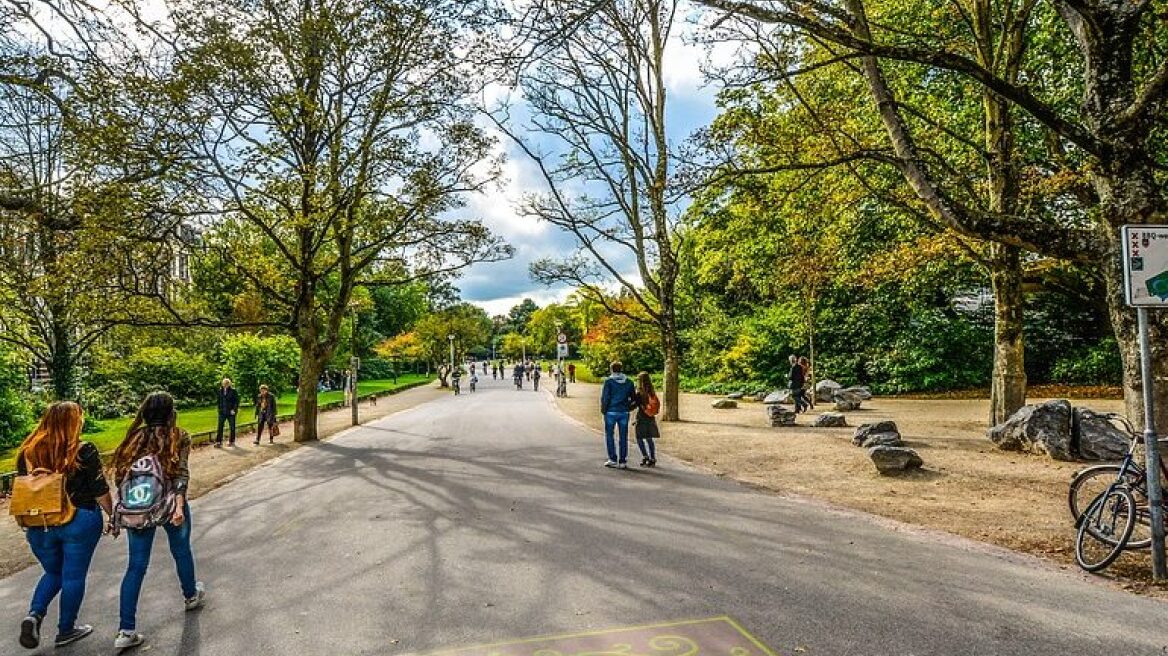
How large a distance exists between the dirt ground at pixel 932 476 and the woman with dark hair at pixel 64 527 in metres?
7.51

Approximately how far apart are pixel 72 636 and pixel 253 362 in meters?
23.9

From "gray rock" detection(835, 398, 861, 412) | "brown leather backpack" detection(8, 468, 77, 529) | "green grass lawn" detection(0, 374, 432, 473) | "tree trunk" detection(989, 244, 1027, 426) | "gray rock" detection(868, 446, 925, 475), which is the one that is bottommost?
"green grass lawn" detection(0, 374, 432, 473)

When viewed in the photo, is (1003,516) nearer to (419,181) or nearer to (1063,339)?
(419,181)

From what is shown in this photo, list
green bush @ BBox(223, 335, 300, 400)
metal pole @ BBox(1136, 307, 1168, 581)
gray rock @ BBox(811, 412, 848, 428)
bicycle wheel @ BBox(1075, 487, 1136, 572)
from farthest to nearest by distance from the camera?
green bush @ BBox(223, 335, 300, 400), gray rock @ BBox(811, 412, 848, 428), bicycle wheel @ BBox(1075, 487, 1136, 572), metal pole @ BBox(1136, 307, 1168, 581)

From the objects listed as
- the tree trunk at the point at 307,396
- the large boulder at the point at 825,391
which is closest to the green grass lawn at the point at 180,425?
the tree trunk at the point at 307,396

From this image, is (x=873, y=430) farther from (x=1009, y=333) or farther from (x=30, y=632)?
(x=30, y=632)

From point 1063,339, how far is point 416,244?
81.5 ft

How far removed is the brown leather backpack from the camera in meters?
4.06

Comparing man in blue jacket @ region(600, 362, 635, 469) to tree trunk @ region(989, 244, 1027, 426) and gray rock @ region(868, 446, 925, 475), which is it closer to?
gray rock @ region(868, 446, 925, 475)

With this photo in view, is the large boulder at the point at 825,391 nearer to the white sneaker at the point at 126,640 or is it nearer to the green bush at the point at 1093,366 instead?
the green bush at the point at 1093,366

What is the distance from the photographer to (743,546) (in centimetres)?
602

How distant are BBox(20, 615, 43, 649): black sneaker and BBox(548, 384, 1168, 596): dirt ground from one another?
7.74 meters

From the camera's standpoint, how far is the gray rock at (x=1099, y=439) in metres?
9.90

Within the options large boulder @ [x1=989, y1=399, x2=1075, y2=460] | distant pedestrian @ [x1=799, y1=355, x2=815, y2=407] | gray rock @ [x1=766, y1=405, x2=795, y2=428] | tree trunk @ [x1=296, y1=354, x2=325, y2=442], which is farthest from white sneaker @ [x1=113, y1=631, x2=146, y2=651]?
distant pedestrian @ [x1=799, y1=355, x2=815, y2=407]
